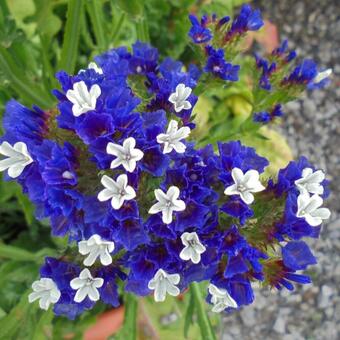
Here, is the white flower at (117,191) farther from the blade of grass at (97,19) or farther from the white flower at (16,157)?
the blade of grass at (97,19)

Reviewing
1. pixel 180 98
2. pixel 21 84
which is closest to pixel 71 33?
pixel 21 84

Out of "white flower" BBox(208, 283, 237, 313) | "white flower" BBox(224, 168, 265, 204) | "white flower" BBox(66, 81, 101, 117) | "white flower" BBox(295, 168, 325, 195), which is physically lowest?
"white flower" BBox(208, 283, 237, 313)

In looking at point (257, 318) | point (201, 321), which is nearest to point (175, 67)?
point (201, 321)

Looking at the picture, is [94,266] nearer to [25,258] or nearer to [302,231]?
[302,231]

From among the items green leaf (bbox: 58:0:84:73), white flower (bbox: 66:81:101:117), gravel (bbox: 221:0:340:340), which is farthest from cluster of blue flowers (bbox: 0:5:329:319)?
gravel (bbox: 221:0:340:340)

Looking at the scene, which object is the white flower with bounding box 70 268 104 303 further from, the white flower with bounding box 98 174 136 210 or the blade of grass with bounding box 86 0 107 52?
the blade of grass with bounding box 86 0 107 52

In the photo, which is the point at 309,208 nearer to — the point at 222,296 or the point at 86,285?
the point at 222,296

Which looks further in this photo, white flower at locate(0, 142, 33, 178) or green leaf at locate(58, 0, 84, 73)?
green leaf at locate(58, 0, 84, 73)
